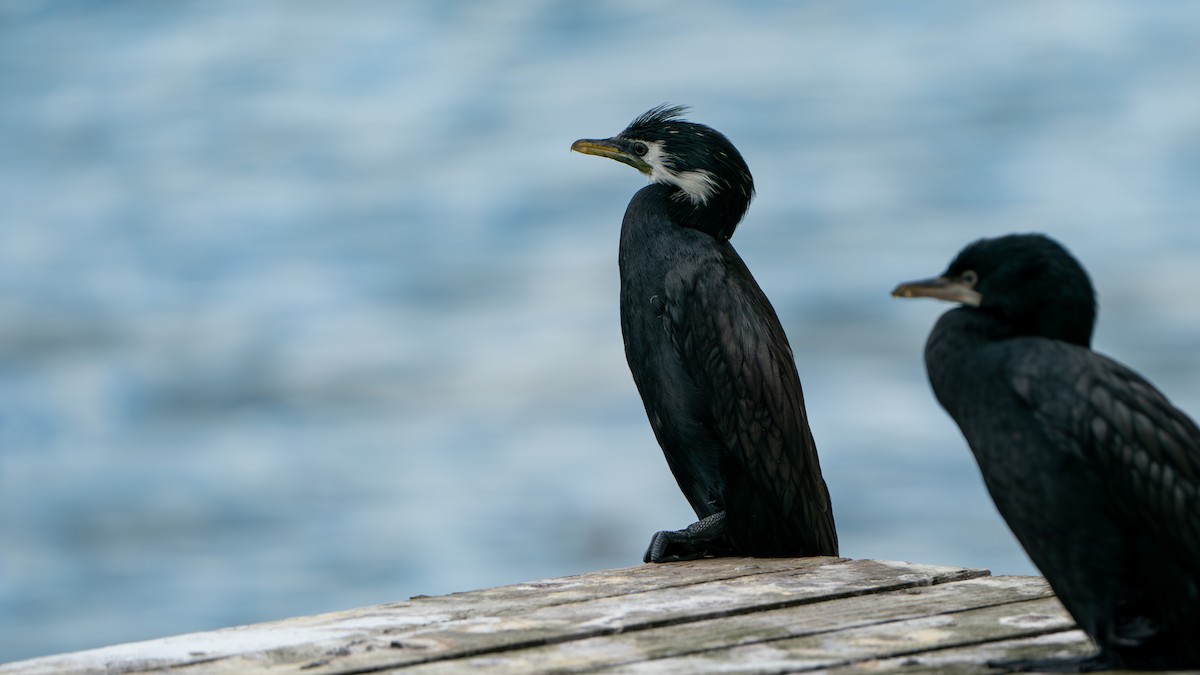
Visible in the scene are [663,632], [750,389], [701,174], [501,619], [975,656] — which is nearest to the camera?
[975,656]

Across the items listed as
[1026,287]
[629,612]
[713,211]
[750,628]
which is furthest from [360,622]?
[713,211]

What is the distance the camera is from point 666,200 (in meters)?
5.26

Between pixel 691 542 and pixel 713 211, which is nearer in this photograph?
pixel 691 542

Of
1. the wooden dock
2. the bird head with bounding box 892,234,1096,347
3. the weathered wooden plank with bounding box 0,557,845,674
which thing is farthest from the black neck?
the bird head with bounding box 892,234,1096,347

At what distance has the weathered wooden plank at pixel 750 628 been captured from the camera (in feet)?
11.1

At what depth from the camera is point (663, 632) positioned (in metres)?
3.67

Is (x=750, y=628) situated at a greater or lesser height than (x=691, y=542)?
lesser

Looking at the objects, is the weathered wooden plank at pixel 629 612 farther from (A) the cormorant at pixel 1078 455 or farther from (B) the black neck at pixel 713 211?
(B) the black neck at pixel 713 211

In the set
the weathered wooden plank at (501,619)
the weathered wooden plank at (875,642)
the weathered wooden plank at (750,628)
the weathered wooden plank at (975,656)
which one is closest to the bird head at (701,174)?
the weathered wooden plank at (501,619)

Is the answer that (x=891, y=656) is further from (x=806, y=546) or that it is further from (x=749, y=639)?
(x=806, y=546)

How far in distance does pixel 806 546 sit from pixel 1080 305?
191cm

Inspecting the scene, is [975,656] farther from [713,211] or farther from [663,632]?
[713,211]

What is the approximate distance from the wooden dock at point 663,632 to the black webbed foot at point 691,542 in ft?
1.94

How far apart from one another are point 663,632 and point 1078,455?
1.02 m
